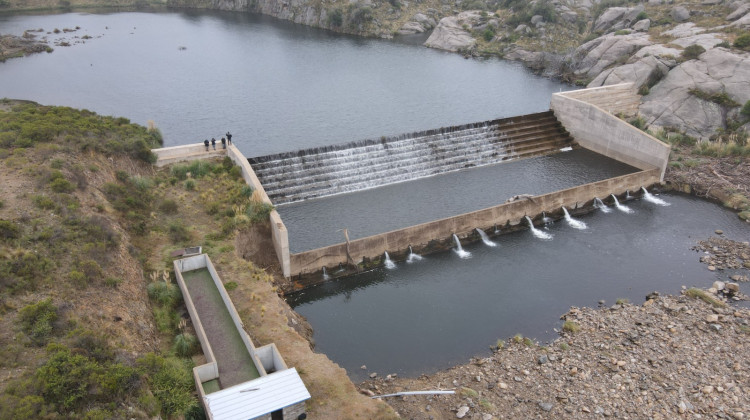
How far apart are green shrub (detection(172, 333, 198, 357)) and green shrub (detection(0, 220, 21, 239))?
269 inches

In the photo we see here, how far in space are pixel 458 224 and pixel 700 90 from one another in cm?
3029

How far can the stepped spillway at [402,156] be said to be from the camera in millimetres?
35188

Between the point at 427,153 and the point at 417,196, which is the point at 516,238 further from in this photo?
the point at 427,153

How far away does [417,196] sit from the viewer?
3512 centimetres

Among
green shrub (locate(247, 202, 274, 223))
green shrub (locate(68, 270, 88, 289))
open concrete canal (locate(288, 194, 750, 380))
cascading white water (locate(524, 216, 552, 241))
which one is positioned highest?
green shrub (locate(68, 270, 88, 289))

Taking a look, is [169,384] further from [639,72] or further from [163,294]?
[639,72]

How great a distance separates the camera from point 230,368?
1750cm

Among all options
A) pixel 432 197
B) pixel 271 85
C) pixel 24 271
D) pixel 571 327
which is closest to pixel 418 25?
pixel 271 85

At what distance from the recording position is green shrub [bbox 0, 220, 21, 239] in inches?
707

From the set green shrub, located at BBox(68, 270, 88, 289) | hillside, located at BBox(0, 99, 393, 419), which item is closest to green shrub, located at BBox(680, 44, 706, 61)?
hillside, located at BBox(0, 99, 393, 419)

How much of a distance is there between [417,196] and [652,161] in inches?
729

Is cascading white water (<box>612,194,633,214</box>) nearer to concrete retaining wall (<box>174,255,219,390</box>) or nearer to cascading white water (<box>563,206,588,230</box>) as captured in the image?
cascading white water (<box>563,206,588,230</box>)

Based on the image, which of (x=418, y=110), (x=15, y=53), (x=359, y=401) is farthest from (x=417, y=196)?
(x=15, y=53)

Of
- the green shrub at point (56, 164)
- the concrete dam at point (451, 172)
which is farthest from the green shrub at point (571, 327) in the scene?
the green shrub at point (56, 164)
